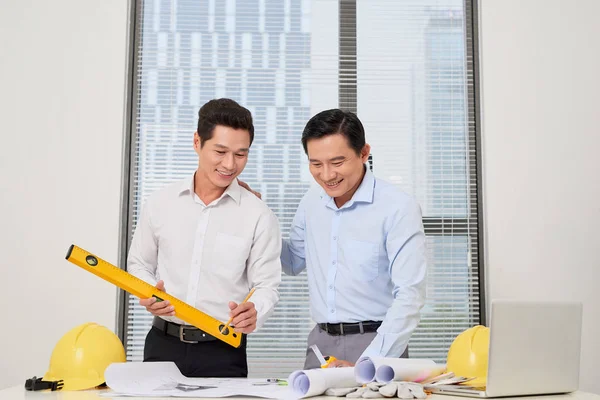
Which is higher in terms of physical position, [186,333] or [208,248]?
[208,248]

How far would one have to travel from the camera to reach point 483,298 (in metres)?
3.37

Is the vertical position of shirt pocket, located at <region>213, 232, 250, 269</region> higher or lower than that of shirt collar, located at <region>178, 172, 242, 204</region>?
lower

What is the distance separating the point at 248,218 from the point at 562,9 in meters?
2.34

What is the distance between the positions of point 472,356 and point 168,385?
2.91 feet

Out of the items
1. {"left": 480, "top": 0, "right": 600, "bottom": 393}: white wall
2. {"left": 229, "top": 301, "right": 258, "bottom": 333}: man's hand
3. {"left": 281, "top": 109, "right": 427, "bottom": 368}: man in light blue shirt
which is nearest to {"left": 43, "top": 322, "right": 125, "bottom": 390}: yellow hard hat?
{"left": 229, "top": 301, "right": 258, "bottom": 333}: man's hand

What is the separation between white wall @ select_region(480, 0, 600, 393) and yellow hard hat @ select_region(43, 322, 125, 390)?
218 cm

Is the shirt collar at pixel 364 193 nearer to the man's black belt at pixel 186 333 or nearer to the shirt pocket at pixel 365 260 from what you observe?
the shirt pocket at pixel 365 260

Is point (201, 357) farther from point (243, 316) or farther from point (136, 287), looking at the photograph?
point (136, 287)

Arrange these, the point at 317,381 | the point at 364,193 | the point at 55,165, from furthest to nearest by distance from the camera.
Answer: the point at 55,165 < the point at 364,193 < the point at 317,381

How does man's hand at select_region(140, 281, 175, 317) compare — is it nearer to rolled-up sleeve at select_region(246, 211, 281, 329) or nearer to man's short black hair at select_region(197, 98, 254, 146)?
rolled-up sleeve at select_region(246, 211, 281, 329)

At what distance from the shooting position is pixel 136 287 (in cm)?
165

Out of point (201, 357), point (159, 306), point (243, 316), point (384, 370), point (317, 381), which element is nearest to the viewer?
point (317, 381)

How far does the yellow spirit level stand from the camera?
1.57m

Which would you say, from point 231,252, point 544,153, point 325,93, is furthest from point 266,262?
point 544,153
